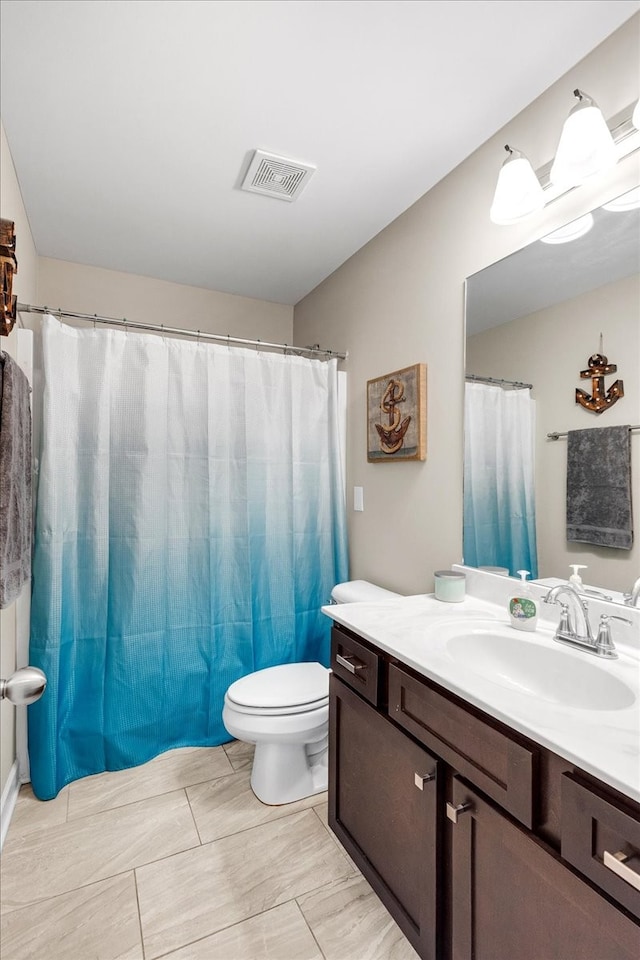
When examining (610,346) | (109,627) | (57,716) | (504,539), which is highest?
(610,346)

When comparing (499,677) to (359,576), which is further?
(359,576)

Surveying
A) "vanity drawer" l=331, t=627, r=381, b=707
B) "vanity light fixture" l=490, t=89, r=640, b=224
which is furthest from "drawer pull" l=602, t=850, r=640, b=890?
"vanity light fixture" l=490, t=89, r=640, b=224

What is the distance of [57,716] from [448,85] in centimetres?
260

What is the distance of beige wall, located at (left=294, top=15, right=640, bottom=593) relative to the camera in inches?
51.4

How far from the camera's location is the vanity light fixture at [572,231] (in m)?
1.29

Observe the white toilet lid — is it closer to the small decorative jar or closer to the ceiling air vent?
the small decorative jar

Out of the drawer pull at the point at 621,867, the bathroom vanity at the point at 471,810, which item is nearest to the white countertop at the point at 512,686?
the bathroom vanity at the point at 471,810

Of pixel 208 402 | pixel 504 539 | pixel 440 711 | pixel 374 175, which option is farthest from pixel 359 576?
pixel 374 175

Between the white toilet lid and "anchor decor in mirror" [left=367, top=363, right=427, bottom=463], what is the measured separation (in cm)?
100

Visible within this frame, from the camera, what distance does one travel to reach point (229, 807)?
1.76 meters

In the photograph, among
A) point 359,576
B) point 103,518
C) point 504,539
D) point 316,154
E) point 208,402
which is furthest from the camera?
point 359,576

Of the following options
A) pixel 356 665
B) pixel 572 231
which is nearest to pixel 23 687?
pixel 356 665

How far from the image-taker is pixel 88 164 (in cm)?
171

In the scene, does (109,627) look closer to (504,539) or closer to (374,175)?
(504,539)
